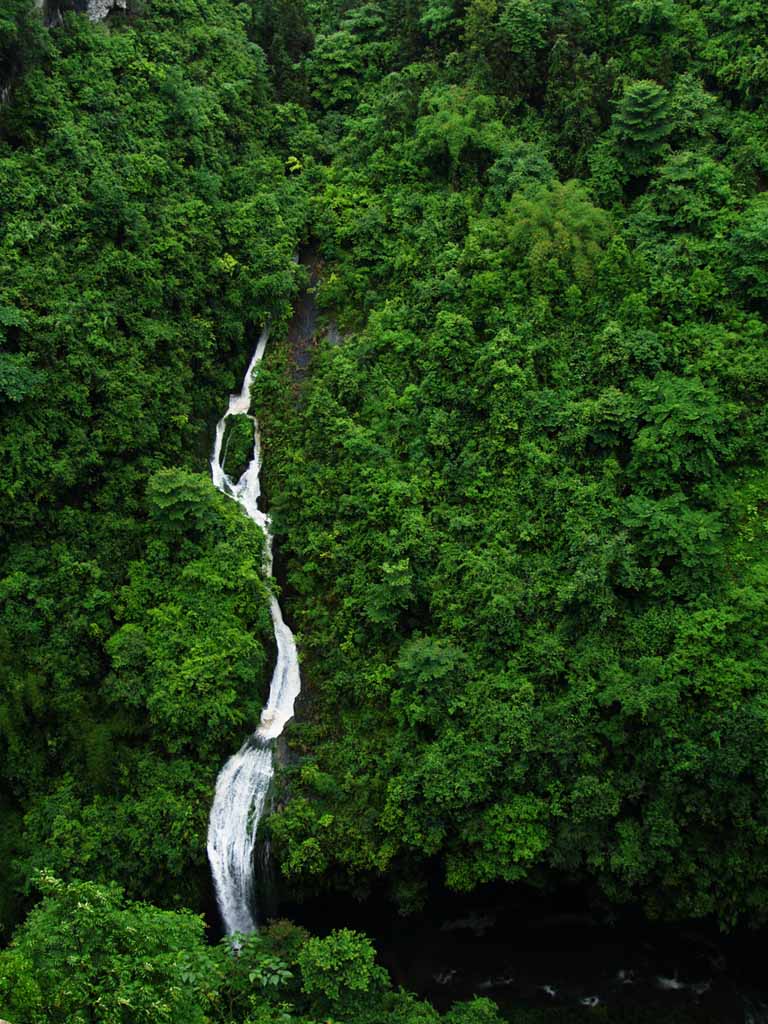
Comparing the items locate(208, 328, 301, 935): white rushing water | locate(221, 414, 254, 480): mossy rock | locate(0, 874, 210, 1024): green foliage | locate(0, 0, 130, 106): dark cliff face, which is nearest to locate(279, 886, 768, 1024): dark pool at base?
locate(208, 328, 301, 935): white rushing water

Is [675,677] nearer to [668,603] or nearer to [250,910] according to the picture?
[668,603]

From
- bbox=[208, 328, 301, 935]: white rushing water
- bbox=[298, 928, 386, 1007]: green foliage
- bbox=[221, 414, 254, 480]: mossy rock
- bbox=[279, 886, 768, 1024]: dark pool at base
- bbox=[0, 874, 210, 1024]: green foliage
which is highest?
bbox=[221, 414, 254, 480]: mossy rock

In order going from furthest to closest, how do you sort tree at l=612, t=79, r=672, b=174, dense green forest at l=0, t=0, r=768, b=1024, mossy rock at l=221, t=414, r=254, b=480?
1. mossy rock at l=221, t=414, r=254, b=480
2. tree at l=612, t=79, r=672, b=174
3. dense green forest at l=0, t=0, r=768, b=1024

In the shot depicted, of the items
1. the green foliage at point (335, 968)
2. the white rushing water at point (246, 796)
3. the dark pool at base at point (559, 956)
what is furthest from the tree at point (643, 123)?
the green foliage at point (335, 968)

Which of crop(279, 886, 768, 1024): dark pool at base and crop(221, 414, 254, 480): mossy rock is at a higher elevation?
crop(221, 414, 254, 480): mossy rock

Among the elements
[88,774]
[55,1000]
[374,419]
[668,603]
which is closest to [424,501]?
[374,419]

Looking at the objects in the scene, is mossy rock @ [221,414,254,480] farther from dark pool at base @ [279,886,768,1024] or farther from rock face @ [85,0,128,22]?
rock face @ [85,0,128,22]

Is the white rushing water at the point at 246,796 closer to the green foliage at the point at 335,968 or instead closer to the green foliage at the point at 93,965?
the green foliage at the point at 335,968
